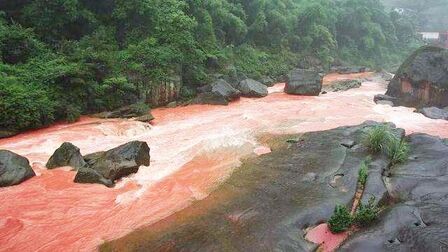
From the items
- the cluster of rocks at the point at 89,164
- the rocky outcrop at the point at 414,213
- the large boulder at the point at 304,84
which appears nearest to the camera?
the rocky outcrop at the point at 414,213

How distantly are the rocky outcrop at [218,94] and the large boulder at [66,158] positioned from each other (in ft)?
32.4

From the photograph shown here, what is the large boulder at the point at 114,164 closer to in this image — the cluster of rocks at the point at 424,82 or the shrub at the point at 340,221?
the shrub at the point at 340,221

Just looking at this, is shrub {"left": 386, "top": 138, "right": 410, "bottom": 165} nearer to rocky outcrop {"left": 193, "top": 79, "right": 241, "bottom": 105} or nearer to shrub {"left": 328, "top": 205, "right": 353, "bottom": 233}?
shrub {"left": 328, "top": 205, "right": 353, "bottom": 233}

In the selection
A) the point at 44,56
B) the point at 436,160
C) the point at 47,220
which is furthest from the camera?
the point at 44,56

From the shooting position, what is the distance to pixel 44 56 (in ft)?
58.2

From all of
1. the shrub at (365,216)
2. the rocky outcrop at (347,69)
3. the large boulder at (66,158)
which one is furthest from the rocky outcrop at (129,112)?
the rocky outcrop at (347,69)

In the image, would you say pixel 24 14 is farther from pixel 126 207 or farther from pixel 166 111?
pixel 126 207

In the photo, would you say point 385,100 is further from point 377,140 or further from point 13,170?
point 13,170

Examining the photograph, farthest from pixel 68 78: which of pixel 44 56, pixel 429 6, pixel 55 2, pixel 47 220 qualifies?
pixel 429 6

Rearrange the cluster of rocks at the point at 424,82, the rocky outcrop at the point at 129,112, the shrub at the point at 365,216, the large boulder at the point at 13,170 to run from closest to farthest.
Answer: the shrub at the point at 365,216, the large boulder at the point at 13,170, the rocky outcrop at the point at 129,112, the cluster of rocks at the point at 424,82

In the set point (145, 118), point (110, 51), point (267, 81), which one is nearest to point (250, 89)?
point (267, 81)

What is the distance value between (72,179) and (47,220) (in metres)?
Answer: 2.10

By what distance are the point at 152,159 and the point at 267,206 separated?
193 inches

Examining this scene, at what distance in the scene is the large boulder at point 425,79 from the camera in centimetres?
1975
